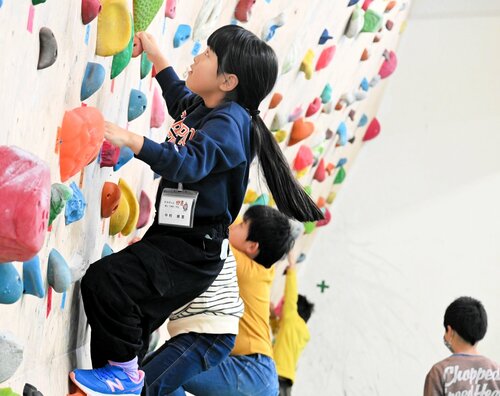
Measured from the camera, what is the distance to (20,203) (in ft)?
3.43

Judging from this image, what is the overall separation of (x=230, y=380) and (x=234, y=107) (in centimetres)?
91

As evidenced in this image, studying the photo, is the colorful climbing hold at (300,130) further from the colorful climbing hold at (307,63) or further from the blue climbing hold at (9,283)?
the blue climbing hold at (9,283)

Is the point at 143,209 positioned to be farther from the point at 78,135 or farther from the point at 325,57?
the point at 325,57

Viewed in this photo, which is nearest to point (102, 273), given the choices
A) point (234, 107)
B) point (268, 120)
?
point (234, 107)

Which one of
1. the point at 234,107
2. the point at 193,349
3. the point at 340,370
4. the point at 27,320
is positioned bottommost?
the point at 340,370

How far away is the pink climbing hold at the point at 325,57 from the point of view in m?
2.64

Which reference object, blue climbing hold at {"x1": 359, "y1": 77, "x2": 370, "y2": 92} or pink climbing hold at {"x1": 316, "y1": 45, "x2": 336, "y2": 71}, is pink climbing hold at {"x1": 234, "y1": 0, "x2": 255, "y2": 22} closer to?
pink climbing hold at {"x1": 316, "y1": 45, "x2": 336, "y2": 71}

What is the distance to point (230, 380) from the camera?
2215mm

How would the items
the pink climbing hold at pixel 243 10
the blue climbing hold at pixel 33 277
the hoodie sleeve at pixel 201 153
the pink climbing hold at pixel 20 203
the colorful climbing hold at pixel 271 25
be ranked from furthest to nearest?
the colorful climbing hold at pixel 271 25 → the pink climbing hold at pixel 243 10 → the hoodie sleeve at pixel 201 153 → the blue climbing hold at pixel 33 277 → the pink climbing hold at pixel 20 203

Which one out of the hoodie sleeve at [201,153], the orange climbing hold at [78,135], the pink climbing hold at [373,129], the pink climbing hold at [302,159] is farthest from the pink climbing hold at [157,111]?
the pink climbing hold at [373,129]

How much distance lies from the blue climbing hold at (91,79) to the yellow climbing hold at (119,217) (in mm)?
361

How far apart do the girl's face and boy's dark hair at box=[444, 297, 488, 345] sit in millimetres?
1428

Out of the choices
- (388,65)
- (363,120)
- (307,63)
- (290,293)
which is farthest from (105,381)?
(363,120)

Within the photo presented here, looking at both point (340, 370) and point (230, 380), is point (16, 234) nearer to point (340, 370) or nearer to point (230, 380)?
point (230, 380)
